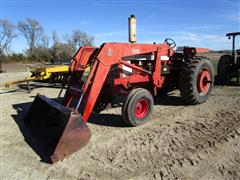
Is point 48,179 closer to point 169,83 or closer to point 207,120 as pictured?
point 207,120

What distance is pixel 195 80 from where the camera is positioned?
6.31 meters

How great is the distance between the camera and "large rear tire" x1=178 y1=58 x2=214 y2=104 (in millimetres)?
6266

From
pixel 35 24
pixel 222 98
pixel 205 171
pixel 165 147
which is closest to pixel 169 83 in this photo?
pixel 222 98

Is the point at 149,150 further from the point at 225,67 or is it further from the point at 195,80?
the point at 225,67

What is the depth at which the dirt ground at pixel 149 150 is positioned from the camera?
11.3ft

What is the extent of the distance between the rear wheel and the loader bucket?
1.08m

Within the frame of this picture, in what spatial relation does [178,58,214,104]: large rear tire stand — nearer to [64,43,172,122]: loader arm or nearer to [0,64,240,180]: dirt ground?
[0,64,240,180]: dirt ground

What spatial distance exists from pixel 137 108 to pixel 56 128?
63.4 inches

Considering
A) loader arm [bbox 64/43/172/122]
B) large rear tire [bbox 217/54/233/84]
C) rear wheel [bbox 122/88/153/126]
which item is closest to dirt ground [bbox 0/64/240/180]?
rear wheel [bbox 122/88/153/126]

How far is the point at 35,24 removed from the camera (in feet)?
224

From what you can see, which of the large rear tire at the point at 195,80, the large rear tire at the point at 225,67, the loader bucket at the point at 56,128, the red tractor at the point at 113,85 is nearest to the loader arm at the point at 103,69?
the red tractor at the point at 113,85

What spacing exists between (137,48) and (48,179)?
10.8ft

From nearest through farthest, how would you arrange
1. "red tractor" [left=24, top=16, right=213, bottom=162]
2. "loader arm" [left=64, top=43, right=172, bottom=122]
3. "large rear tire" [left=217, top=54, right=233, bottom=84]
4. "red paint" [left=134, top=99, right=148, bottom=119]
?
"red tractor" [left=24, top=16, right=213, bottom=162]
"loader arm" [left=64, top=43, right=172, bottom=122]
"red paint" [left=134, top=99, right=148, bottom=119]
"large rear tire" [left=217, top=54, right=233, bottom=84]

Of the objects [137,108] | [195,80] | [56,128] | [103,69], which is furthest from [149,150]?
[195,80]
